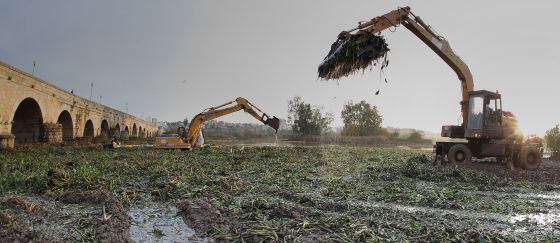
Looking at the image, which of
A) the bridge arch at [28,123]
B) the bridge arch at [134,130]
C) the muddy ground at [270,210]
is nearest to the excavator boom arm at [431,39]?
the muddy ground at [270,210]

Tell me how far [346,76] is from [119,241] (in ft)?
37.5

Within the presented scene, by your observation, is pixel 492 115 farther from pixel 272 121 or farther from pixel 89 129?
pixel 89 129

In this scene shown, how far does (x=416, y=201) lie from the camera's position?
8.32 metres

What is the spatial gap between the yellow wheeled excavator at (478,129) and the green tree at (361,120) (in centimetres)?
6013

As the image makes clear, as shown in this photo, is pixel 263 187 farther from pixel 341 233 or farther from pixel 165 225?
pixel 341 233

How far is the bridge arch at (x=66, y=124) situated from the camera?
3947 cm

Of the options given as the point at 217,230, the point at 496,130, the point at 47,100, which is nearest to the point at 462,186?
the point at 496,130

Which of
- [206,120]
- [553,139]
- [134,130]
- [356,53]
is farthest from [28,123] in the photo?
[134,130]

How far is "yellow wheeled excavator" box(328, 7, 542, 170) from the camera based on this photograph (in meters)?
16.9

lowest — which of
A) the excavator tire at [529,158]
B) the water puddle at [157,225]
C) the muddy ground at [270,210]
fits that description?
the water puddle at [157,225]

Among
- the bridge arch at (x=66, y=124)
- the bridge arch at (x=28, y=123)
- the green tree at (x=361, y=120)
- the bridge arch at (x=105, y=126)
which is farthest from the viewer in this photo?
the green tree at (x=361, y=120)

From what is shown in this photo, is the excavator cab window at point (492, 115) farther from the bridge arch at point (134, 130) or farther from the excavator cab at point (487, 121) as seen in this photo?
the bridge arch at point (134, 130)

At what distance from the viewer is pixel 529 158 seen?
1719 centimetres

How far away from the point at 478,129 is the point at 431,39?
4.62m
